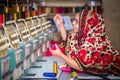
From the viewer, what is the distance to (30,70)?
2693 mm

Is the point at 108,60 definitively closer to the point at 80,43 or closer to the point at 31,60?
the point at 80,43

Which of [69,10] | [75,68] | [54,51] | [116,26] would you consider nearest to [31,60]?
[54,51]

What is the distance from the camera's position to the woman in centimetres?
258

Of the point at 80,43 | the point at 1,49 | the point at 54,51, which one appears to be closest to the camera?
the point at 1,49

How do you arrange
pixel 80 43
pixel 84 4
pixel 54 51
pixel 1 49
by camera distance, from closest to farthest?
1. pixel 1 49
2. pixel 54 51
3. pixel 80 43
4. pixel 84 4

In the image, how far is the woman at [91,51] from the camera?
258 cm

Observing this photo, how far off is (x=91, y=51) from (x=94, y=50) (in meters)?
0.04

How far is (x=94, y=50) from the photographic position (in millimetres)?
2605

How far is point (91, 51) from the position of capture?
2590mm

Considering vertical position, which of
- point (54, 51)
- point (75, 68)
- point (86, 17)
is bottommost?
point (75, 68)

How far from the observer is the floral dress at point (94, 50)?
102 inches

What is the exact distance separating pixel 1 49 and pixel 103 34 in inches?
49.4

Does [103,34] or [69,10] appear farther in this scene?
[69,10]

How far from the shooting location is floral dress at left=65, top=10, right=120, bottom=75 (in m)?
2.58
